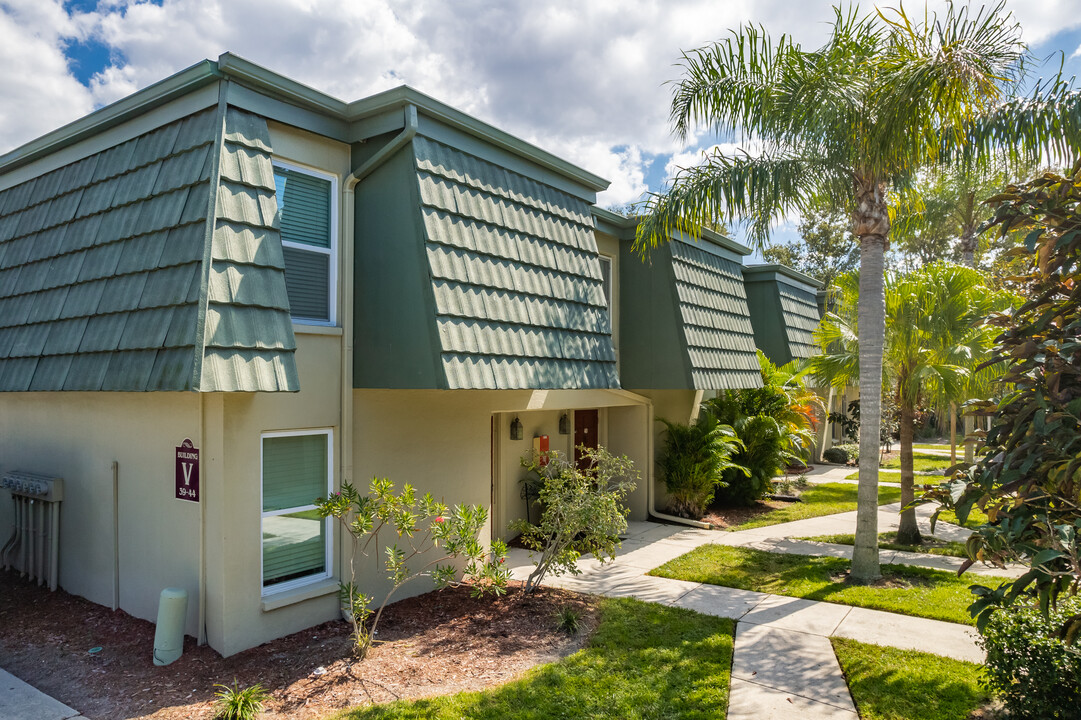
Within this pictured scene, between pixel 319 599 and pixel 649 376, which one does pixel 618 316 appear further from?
pixel 319 599

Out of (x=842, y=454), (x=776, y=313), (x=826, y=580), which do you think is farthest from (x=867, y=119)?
(x=842, y=454)

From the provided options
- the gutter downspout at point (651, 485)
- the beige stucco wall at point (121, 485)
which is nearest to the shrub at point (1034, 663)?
the beige stucco wall at point (121, 485)

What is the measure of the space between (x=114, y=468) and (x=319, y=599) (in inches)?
108

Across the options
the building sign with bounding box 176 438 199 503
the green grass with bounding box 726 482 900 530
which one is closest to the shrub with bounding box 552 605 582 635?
the building sign with bounding box 176 438 199 503

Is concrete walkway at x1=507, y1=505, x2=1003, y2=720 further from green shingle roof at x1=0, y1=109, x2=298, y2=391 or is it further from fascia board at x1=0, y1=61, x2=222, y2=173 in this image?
fascia board at x1=0, y1=61, x2=222, y2=173

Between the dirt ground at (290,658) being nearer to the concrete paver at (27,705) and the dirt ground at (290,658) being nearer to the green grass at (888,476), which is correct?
the concrete paver at (27,705)

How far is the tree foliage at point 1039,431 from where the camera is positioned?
4.13 metres

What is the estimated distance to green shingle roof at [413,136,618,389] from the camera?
6.93 metres

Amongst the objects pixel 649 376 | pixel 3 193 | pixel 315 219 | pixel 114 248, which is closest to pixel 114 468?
pixel 114 248

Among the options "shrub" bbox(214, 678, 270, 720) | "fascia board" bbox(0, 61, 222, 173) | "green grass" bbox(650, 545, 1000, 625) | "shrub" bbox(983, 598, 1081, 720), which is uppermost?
"fascia board" bbox(0, 61, 222, 173)

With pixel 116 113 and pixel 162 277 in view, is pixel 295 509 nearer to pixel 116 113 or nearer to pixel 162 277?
pixel 162 277

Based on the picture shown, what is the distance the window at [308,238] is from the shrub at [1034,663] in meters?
6.68

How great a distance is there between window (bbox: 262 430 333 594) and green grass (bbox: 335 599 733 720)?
216 centimetres

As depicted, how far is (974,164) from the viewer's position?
8.94 metres
